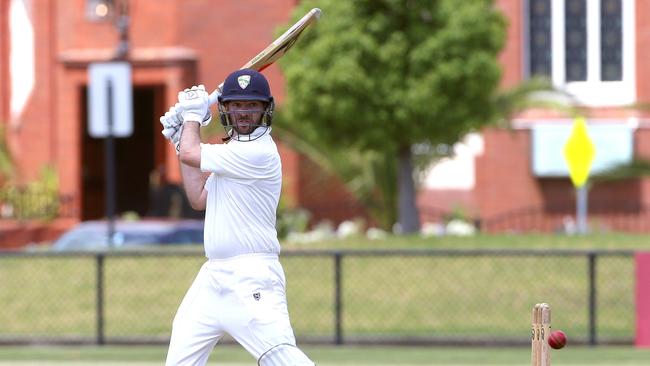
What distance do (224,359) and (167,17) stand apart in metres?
14.0

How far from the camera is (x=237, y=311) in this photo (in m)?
8.49

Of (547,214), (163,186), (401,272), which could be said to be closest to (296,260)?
(401,272)

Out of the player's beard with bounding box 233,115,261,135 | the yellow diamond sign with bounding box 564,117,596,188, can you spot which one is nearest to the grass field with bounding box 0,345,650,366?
the yellow diamond sign with bounding box 564,117,596,188

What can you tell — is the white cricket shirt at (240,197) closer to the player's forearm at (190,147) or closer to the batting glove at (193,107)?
the player's forearm at (190,147)

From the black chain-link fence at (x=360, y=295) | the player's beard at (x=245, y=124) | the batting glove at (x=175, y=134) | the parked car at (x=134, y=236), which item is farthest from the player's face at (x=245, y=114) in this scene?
the parked car at (x=134, y=236)

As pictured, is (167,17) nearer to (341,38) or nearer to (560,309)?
(341,38)

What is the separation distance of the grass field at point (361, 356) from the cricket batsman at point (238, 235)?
7.07 m

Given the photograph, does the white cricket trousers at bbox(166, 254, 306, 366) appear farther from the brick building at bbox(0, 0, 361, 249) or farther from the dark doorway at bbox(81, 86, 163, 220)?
the dark doorway at bbox(81, 86, 163, 220)

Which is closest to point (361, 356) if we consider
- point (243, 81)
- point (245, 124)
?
point (245, 124)

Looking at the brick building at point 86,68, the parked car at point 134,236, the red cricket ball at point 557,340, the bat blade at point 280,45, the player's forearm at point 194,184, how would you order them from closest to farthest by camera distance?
the red cricket ball at point 557,340, the player's forearm at point 194,184, the bat blade at point 280,45, the parked car at point 134,236, the brick building at point 86,68

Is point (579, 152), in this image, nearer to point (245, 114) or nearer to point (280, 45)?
point (280, 45)

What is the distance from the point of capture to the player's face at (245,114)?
8500 mm

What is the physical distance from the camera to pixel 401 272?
18.7 meters

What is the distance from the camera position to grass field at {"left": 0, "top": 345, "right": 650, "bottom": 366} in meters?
15.8
